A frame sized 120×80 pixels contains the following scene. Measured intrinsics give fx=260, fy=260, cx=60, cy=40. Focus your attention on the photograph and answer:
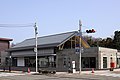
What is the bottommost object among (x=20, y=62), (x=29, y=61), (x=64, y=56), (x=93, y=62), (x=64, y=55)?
(x=20, y=62)

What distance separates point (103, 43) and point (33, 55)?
→ 1072 inches

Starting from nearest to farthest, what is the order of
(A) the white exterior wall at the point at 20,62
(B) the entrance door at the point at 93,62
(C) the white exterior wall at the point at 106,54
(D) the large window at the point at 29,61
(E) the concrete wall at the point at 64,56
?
1. (C) the white exterior wall at the point at 106,54
2. (B) the entrance door at the point at 93,62
3. (E) the concrete wall at the point at 64,56
4. (D) the large window at the point at 29,61
5. (A) the white exterior wall at the point at 20,62

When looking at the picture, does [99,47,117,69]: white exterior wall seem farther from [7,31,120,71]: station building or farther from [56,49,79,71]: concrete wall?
[56,49,79,71]: concrete wall

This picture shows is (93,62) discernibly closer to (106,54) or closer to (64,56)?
(106,54)

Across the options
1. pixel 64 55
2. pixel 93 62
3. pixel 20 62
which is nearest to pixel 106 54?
pixel 93 62

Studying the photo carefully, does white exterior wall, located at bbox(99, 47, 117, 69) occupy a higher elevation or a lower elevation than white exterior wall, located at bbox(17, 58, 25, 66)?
higher

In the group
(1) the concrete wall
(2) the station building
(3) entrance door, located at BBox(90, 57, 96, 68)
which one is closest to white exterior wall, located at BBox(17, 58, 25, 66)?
(2) the station building

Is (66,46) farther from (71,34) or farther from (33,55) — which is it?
(33,55)

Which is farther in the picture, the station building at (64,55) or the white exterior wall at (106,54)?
the station building at (64,55)

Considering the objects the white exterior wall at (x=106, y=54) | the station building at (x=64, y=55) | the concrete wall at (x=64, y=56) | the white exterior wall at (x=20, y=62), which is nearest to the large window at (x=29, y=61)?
the station building at (x=64, y=55)

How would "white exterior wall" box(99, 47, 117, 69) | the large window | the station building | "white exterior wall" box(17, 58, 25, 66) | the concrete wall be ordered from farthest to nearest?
"white exterior wall" box(17, 58, 25, 66)
the large window
the concrete wall
the station building
"white exterior wall" box(99, 47, 117, 69)

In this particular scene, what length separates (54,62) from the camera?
180 feet

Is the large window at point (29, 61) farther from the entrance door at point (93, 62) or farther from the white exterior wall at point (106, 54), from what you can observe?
the white exterior wall at point (106, 54)

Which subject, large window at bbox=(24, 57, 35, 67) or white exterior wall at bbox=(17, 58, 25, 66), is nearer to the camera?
large window at bbox=(24, 57, 35, 67)
